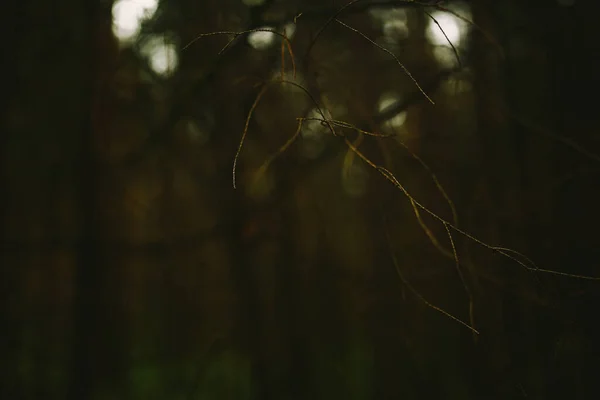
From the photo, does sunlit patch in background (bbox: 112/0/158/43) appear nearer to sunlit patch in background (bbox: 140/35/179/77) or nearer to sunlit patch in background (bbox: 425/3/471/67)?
sunlit patch in background (bbox: 140/35/179/77)

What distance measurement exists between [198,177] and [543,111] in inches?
151

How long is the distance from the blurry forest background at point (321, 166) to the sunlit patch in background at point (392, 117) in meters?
0.02

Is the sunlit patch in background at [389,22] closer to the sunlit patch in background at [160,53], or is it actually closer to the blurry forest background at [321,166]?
the blurry forest background at [321,166]

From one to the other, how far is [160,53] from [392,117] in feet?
7.02

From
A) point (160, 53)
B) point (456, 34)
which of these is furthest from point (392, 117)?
point (160, 53)

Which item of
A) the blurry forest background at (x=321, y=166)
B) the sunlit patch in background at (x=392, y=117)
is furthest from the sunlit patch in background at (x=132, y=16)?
the sunlit patch in background at (x=392, y=117)

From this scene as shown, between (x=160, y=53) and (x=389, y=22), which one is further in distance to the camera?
(x=389, y=22)

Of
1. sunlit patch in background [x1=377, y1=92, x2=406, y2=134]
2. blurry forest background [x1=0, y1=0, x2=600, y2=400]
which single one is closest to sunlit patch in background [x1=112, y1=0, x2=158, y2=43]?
blurry forest background [x1=0, y1=0, x2=600, y2=400]

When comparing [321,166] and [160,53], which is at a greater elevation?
[160,53]

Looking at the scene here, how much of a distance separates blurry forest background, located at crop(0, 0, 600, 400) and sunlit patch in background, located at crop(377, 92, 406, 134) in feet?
0.08

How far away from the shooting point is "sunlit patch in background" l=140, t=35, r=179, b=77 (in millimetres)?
2994

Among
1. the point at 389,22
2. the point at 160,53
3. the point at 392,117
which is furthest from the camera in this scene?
the point at 389,22

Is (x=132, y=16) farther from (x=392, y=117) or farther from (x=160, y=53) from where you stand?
(x=392, y=117)

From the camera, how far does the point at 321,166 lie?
3.31 metres
